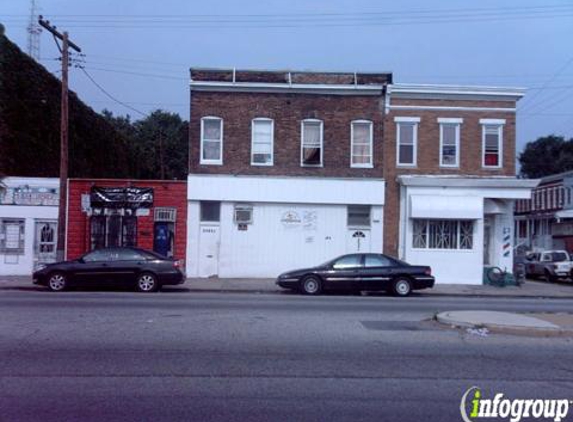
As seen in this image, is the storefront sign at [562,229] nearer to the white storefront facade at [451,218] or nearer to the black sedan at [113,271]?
the white storefront facade at [451,218]

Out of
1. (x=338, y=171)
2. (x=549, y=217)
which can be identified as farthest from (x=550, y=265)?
(x=549, y=217)

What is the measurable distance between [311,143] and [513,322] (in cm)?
1564

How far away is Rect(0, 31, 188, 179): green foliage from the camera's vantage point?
1144 inches

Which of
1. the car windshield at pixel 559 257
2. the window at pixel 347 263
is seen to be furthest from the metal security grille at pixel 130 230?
the car windshield at pixel 559 257

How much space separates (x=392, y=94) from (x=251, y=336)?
1734 cm

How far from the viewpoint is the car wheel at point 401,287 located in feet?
69.6

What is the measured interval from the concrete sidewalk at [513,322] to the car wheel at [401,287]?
7.44 m

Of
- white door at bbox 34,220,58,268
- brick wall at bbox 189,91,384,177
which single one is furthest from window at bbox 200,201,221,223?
white door at bbox 34,220,58,268

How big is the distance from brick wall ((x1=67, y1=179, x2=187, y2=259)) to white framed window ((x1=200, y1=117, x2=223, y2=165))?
1495 mm

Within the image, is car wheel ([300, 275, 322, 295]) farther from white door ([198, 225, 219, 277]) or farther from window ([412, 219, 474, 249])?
→ window ([412, 219, 474, 249])

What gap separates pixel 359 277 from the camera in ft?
69.2

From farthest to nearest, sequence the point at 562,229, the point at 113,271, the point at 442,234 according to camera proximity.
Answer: the point at 562,229 → the point at 442,234 → the point at 113,271

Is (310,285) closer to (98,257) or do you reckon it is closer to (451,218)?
(98,257)

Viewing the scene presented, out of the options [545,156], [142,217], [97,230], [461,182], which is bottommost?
[97,230]
